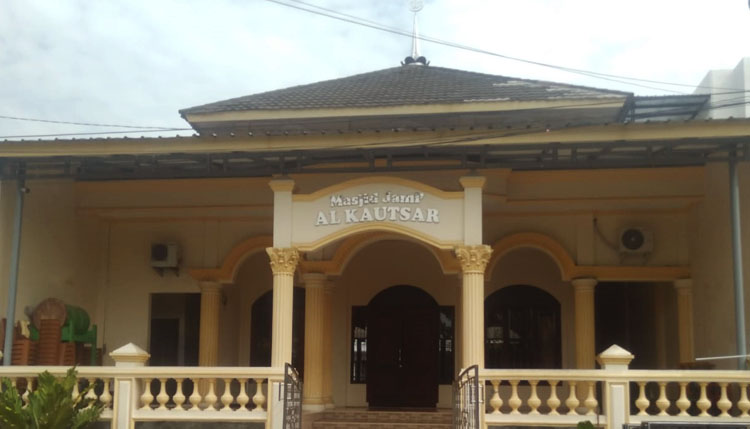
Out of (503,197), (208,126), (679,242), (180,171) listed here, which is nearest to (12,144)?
(180,171)

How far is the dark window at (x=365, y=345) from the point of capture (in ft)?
59.5

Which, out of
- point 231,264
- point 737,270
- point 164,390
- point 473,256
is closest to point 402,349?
point 231,264

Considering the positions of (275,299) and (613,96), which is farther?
(613,96)

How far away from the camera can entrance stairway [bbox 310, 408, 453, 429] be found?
15.1m

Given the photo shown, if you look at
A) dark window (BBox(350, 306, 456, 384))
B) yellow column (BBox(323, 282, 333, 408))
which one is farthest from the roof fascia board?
dark window (BBox(350, 306, 456, 384))

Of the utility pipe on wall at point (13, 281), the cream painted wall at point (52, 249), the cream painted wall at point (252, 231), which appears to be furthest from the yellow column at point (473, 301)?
the cream painted wall at point (52, 249)

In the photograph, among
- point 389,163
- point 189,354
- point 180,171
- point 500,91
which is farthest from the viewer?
point 189,354

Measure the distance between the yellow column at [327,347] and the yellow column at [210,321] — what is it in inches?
84.6

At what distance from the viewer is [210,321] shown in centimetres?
1747

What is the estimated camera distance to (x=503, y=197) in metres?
15.2

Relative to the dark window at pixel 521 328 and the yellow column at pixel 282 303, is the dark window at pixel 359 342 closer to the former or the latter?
the dark window at pixel 521 328

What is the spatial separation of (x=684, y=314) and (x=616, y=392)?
4.87m

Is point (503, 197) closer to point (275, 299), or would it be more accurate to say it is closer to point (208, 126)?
point (275, 299)

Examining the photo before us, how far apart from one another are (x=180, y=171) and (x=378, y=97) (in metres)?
4.25
